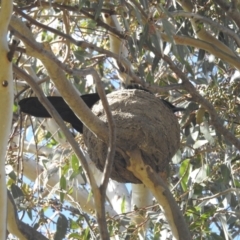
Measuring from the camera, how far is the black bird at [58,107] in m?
3.38

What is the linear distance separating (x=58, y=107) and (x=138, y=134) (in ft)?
2.07

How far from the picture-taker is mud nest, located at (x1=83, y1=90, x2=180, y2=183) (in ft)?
9.87

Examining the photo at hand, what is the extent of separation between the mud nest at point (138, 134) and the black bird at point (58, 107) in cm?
18

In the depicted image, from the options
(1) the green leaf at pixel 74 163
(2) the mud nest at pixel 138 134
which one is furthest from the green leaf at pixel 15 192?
(1) the green leaf at pixel 74 163

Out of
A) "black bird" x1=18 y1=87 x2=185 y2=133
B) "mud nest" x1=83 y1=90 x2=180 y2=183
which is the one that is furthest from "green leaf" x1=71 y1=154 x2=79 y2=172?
"mud nest" x1=83 y1=90 x2=180 y2=183

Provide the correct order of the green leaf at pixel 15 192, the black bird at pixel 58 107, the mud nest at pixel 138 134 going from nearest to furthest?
1. the mud nest at pixel 138 134
2. the green leaf at pixel 15 192
3. the black bird at pixel 58 107

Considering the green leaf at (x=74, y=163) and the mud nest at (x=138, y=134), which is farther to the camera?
the green leaf at (x=74, y=163)

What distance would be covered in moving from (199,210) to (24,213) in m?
0.90

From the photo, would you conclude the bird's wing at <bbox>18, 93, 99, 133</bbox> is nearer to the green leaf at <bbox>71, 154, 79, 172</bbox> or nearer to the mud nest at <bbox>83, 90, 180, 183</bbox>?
the green leaf at <bbox>71, 154, 79, 172</bbox>

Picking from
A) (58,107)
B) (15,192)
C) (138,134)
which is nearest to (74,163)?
(58,107)

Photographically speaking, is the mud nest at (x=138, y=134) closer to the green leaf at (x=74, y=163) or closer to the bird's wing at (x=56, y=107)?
the bird's wing at (x=56, y=107)

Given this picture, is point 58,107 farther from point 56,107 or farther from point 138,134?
point 138,134

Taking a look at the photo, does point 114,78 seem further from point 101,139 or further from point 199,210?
point 101,139

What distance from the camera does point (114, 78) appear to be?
4.80 metres
